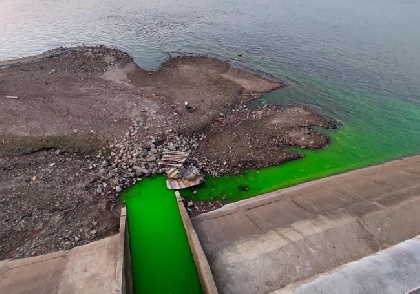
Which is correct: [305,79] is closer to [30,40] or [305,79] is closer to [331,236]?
[331,236]

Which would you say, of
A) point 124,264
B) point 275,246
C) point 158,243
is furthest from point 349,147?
point 124,264

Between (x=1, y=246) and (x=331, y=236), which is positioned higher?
(x=331, y=236)

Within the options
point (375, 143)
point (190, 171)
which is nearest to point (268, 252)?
point (190, 171)

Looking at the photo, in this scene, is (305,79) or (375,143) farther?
(305,79)

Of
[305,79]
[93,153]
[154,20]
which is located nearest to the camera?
[93,153]

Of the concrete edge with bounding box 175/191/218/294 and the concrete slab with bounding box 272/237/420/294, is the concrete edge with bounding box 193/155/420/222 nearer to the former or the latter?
the concrete edge with bounding box 175/191/218/294

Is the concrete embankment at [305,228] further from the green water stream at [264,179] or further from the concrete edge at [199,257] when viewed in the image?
the green water stream at [264,179]

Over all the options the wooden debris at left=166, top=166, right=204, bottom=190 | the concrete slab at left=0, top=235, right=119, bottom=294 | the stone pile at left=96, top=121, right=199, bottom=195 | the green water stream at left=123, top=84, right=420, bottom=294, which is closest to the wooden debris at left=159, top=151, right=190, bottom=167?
the stone pile at left=96, top=121, right=199, bottom=195
